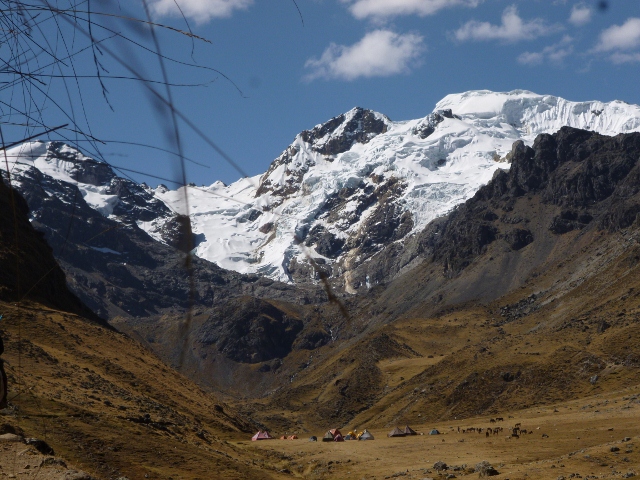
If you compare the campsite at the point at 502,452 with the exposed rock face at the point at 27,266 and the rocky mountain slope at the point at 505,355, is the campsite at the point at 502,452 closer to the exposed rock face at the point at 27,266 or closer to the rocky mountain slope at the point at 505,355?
the rocky mountain slope at the point at 505,355

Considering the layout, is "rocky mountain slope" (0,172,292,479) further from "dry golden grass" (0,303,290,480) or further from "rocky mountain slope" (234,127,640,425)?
"rocky mountain slope" (234,127,640,425)

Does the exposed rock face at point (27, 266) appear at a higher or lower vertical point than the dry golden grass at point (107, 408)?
higher

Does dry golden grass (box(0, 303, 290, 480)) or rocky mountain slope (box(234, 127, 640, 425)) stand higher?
rocky mountain slope (box(234, 127, 640, 425))

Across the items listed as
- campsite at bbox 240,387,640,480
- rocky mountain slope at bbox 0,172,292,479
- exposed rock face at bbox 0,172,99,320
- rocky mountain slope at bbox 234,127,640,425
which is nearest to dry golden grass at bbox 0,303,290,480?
rocky mountain slope at bbox 0,172,292,479

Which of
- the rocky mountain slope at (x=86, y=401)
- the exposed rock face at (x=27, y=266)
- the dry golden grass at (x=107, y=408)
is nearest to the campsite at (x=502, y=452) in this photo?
the rocky mountain slope at (x=86, y=401)

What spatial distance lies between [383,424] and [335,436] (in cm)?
4054

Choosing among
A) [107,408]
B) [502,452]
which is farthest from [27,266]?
[502,452]

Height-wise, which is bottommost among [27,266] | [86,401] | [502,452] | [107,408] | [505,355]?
[502,452]

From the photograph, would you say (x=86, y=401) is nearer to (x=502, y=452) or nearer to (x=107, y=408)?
(x=107, y=408)

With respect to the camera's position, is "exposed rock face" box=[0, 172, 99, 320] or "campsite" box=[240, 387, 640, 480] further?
"exposed rock face" box=[0, 172, 99, 320]

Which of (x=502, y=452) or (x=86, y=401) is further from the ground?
(x=86, y=401)

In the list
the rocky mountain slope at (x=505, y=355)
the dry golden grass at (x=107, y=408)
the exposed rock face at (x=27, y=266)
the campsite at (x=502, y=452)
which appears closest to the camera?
the dry golden grass at (x=107, y=408)

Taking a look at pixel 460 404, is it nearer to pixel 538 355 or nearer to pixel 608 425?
pixel 538 355

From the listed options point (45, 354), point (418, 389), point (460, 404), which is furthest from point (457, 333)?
point (45, 354)
